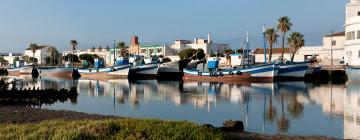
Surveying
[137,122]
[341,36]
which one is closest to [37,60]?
[341,36]

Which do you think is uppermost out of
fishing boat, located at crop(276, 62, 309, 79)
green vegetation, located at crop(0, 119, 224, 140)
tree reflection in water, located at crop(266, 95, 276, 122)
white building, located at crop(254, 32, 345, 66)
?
white building, located at crop(254, 32, 345, 66)

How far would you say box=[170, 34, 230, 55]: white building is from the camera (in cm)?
13275

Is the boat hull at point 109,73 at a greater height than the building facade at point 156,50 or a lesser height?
lesser

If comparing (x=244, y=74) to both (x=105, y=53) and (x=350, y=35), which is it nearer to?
(x=350, y=35)

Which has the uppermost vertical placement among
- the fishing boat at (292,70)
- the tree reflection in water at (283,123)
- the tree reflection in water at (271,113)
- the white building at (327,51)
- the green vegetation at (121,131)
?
the white building at (327,51)

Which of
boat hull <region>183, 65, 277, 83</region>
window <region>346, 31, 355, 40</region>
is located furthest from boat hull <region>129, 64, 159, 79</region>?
window <region>346, 31, 355, 40</region>

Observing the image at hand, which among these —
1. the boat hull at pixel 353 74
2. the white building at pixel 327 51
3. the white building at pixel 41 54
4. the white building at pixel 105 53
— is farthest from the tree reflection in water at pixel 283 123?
the white building at pixel 41 54

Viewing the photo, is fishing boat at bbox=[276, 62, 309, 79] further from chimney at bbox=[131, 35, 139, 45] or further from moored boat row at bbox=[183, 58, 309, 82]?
chimney at bbox=[131, 35, 139, 45]

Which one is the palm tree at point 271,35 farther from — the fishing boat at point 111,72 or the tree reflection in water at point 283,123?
the tree reflection in water at point 283,123

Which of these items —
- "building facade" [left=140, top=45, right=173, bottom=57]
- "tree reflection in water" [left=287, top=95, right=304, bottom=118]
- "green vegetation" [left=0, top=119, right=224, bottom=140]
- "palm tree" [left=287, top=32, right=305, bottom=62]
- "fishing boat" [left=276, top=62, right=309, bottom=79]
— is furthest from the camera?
"building facade" [left=140, top=45, right=173, bottom=57]

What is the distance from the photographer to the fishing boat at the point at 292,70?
65.7 meters

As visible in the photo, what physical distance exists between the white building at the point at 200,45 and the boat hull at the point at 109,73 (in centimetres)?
4907

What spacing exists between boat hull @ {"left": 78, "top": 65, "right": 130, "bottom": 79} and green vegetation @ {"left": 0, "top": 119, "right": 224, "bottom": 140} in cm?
7184

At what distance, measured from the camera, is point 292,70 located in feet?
218
